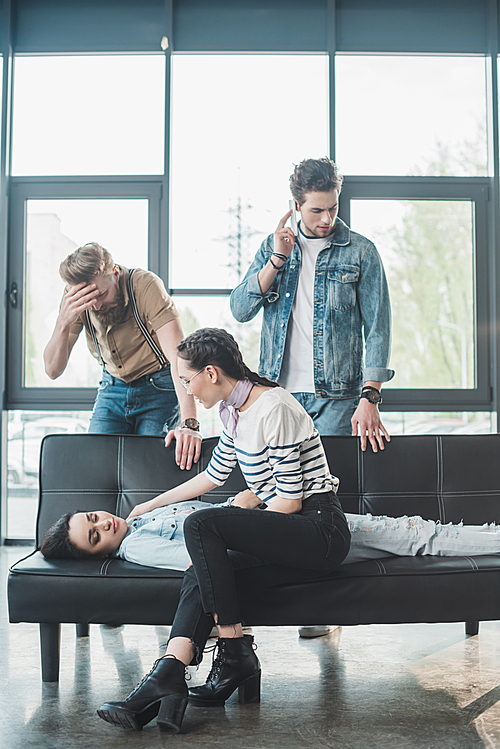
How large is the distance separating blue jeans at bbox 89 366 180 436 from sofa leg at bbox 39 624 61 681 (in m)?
0.82

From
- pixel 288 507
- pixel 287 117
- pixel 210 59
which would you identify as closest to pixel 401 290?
pixel 287 117

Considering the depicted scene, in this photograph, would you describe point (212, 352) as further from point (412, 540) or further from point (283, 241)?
point (412, 540)

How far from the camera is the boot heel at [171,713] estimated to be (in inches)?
60.9

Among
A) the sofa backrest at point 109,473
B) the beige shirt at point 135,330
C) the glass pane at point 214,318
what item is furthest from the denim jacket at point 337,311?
the glass pane at point 214,318

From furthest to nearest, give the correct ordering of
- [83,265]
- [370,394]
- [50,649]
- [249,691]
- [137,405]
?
[137,405] → [370,394] → [83,265] → [50,649] → [249,691]

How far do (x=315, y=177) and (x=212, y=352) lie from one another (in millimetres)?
855

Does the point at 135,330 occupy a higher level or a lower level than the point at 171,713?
higher

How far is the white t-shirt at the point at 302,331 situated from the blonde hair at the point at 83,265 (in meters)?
0.75

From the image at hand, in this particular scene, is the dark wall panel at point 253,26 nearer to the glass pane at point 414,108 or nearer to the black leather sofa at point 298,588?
the glass pane at point 414,108

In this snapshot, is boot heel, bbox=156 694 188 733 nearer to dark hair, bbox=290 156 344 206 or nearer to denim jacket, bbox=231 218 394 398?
denim jacket, bbox=231 218 394 398

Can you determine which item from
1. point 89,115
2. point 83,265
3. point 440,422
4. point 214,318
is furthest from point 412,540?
point 89,115

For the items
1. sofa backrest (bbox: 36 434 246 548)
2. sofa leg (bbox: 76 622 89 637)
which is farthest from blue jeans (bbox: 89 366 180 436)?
sofa leg (bbox: 76 622 89 637)

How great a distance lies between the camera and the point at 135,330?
2.45 metres

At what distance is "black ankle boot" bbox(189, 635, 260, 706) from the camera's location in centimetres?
171
